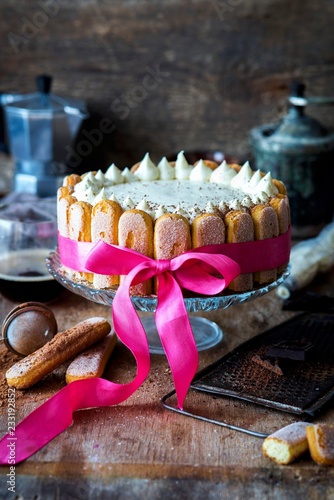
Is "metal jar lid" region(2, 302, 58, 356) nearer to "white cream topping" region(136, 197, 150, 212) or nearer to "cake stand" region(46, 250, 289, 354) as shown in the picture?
"cake stand" region(46, 250, 289, 354)

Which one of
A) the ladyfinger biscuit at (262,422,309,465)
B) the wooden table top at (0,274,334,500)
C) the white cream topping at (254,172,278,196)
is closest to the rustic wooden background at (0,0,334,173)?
the white cream topping at (254,172,278,196)

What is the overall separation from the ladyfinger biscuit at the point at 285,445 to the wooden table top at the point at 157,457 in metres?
0.01

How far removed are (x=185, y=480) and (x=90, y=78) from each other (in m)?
1.63

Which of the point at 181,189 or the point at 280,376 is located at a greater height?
the point at 181,189

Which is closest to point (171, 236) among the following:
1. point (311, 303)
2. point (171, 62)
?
point (311, 303)

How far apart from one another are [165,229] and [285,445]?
373 millimetres

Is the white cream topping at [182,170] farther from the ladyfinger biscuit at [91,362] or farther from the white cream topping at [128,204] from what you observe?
the ladyfinger biscuit at [91,362]

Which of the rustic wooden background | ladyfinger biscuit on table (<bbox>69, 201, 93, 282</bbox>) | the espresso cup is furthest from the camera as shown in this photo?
the rustic wooden background

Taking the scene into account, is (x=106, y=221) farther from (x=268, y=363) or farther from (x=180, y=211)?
(x=268, y=363)

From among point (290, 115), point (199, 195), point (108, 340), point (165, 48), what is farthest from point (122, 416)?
point (165, 48)

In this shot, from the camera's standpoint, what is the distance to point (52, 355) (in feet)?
3.76

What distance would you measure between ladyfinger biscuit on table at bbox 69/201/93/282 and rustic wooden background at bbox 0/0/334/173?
116 cm

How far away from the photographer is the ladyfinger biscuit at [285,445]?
926 mm

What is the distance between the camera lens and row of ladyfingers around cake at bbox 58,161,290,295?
1.12 metres
